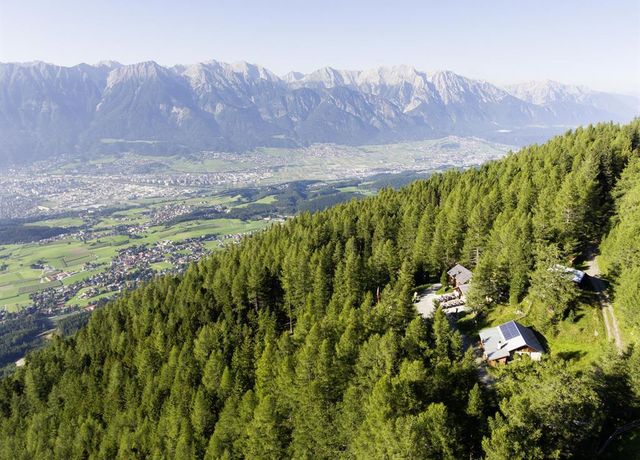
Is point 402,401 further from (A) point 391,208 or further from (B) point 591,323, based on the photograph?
(A) point 391,208

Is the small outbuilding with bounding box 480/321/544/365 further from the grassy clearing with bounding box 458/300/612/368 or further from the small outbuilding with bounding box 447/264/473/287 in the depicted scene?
the small outbuilding with bounding box 447/264/473/287

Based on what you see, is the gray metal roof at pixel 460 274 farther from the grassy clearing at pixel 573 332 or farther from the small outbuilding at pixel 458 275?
the grassy clearing at pixel 573 332

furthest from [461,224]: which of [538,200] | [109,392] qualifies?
[109,392]

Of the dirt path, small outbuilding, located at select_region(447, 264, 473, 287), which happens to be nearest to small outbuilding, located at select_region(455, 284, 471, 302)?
small outbuilding, located at select_region(447, 264, 473, 287)

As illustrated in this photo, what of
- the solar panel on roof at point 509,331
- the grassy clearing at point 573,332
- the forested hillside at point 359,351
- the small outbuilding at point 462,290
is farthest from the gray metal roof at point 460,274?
the solar panel on roof at point 509,331

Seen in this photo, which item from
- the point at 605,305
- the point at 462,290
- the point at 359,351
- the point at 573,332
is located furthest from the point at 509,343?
the point at 462,290

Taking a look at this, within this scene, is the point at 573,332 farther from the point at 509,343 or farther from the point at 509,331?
the point at 509,343

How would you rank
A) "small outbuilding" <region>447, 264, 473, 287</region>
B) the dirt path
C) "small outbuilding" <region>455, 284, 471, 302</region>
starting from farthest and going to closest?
"small outbuilding" <region>447, 264, 473, 287</region>
"small outbuilding" <region>455, 284, 471, 302</region>
the dirt path

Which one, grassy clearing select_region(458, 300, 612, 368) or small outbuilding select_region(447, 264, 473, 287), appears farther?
small outbuilding select_region(447, 264, 473, 287)
